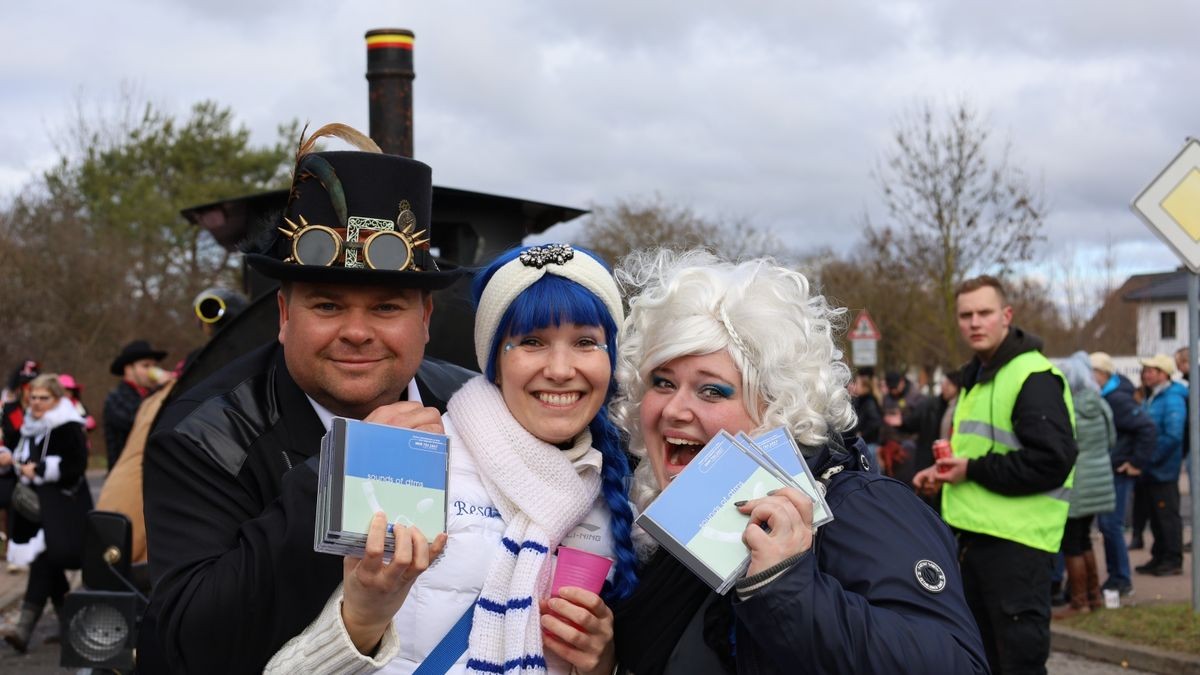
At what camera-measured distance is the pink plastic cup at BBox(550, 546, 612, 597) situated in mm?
2502

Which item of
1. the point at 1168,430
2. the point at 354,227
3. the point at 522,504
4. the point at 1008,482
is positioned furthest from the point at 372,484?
the point at 1168,430

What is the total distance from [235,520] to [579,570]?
2.51 feet

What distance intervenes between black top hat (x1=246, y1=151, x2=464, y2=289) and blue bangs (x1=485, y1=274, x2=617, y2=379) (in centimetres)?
25

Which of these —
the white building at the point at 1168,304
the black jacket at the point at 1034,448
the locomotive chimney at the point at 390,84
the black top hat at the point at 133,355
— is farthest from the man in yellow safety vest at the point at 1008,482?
the white building at the point at 1168,304

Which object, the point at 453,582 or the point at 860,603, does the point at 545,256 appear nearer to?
the point at 453,582

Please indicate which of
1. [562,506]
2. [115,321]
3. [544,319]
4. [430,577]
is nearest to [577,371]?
[544,319]

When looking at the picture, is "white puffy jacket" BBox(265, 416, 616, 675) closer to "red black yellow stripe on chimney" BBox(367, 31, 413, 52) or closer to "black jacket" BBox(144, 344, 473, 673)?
"black jacket" BBox(144, 344, 473, 673)

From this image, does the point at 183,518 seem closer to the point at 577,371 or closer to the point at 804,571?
the point at 577,371

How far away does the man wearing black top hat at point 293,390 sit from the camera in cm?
239

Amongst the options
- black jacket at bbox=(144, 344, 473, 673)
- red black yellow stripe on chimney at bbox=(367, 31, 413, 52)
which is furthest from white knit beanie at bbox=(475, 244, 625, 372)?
red black yellow stripe on chimney at bbox=(367, 31, 413, 52)

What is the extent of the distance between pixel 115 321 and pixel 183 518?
26289 mm

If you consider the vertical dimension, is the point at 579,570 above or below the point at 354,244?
below

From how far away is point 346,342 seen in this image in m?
2.80

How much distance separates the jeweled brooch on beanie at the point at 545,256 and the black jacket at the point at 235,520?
65 centimetres
